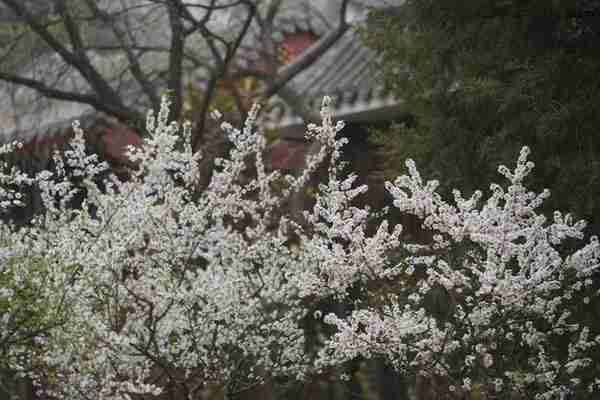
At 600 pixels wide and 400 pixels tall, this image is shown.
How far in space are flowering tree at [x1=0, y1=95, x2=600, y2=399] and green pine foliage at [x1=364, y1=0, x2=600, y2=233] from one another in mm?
249

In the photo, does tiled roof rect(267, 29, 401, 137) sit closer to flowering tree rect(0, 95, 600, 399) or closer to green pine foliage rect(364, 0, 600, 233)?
green pine foliage rect(364, 0, 600, 233)

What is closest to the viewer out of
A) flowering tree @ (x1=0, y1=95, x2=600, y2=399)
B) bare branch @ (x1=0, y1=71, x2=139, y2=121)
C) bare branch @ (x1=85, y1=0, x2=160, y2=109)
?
flowering tree @ (x1=0, y1=95, x2=600, y2=399)

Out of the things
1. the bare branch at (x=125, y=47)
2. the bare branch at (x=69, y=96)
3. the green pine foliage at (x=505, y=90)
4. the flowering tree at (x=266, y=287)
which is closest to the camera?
the flowering tree at (x=266, y=287)

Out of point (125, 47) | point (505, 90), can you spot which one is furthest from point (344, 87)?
point (505, 90)

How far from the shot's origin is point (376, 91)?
8.91 metres

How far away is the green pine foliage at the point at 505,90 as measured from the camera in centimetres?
555

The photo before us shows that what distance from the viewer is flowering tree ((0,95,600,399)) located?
4.98 metres

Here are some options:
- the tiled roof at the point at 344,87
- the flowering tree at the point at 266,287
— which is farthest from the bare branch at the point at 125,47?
the flowering tree at the point at 266,287

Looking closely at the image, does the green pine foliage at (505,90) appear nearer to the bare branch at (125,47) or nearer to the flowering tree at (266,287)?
the flowering tree at (266,287)

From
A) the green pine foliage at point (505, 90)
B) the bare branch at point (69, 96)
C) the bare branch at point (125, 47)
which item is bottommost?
the green pine foliage at point (505, 90)

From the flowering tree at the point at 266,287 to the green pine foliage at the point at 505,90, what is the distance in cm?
25

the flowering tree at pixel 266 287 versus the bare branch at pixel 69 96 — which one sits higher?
the bare branch at pixel 69 96

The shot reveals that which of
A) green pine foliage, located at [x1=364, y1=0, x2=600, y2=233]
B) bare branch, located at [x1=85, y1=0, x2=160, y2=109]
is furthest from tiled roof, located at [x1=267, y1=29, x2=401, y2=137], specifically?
green pine foliage, located at [x1=364, y1=0, x2=600, y2=233]

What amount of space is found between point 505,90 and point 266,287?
6.59 feet
